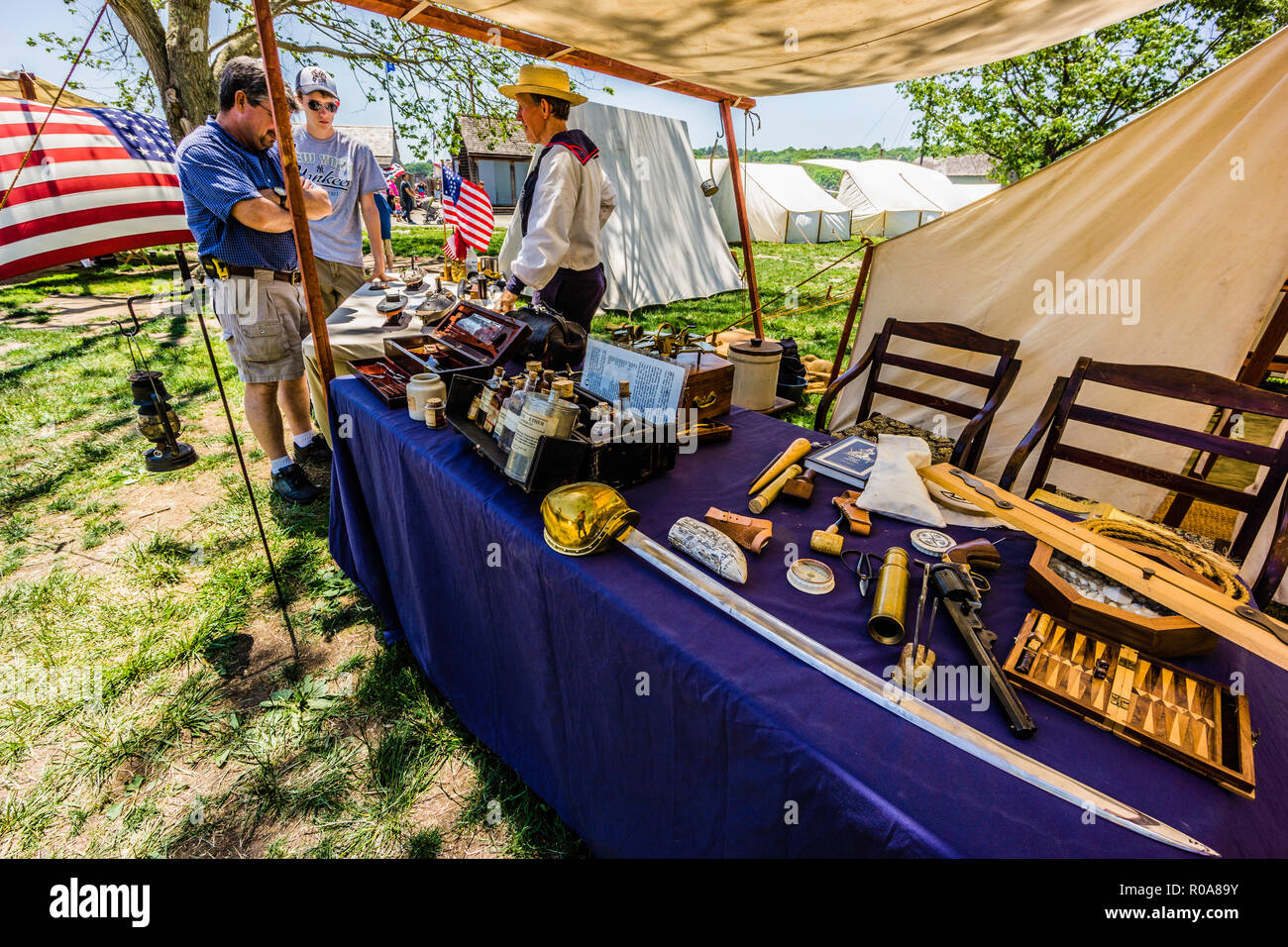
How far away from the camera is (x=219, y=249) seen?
2.70 metres

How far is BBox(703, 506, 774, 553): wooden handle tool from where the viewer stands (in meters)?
1.36

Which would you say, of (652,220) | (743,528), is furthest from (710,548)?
(652,220)

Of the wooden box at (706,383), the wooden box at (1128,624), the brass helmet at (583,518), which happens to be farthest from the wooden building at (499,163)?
the wooden box at (1128,624)

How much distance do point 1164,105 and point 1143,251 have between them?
657mm

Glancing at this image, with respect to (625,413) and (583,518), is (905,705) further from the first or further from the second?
(625,413)

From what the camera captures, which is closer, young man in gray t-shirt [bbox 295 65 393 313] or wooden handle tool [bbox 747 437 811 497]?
wooden handle tool [bbox 747 437 811 497]

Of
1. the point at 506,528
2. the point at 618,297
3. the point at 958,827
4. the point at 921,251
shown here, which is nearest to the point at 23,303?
the point at 618,297

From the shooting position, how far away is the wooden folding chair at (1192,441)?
5.76ft

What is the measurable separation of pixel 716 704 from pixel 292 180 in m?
2.72

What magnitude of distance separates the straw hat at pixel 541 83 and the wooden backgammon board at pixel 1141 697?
329 cm

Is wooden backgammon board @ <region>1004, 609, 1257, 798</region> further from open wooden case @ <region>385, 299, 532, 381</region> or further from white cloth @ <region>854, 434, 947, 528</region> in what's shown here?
open wooden case @ <region>385, 299, 532, 381</region>

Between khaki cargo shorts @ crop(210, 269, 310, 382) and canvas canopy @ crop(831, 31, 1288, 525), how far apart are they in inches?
152
